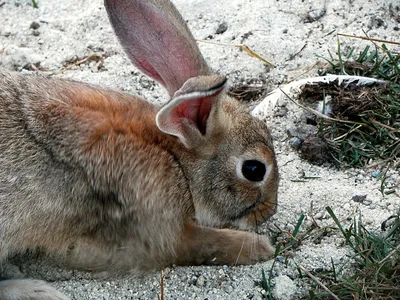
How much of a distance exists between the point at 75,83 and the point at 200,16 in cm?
203

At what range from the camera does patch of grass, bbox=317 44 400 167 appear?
19.8 feet

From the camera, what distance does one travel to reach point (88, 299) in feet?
17.0

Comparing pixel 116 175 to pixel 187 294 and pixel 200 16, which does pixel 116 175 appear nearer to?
pixel 187 294

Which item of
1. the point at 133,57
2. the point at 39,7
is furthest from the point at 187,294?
the point at 39,7

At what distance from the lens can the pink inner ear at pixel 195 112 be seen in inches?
193

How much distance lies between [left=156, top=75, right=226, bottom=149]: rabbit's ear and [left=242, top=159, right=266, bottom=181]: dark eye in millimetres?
297

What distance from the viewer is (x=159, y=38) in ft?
17.6

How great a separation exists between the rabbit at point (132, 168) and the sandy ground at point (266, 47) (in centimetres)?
40

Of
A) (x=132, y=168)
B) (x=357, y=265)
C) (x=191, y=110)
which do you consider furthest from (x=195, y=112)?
(x=357, y=265)

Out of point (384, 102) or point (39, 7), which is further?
point (39, 7)

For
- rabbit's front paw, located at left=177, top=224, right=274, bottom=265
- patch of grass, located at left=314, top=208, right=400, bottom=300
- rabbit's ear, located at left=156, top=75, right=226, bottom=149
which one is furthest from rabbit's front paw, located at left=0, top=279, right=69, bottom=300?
patch of grass, located at left=314, top=208, right=400, bottom=300

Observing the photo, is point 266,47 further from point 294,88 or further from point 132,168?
point 132,168

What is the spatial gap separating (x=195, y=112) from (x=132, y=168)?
1.54 feet

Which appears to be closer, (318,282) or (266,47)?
(318,282)
